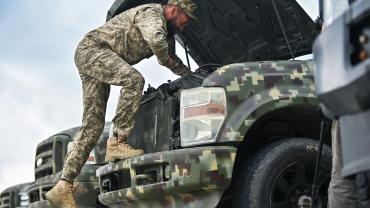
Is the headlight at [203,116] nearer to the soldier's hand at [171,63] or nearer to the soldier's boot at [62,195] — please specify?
the soldier's hand at [171,63]

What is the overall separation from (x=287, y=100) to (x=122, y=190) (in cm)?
121

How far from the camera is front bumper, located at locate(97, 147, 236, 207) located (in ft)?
13.2

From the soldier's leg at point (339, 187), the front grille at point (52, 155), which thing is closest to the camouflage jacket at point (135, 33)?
the front grille at point (52, 155)

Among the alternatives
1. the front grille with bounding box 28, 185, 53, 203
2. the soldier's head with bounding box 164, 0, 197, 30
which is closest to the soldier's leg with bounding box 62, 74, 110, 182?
the soldier's head with bounding box 164, 0, 197, 30

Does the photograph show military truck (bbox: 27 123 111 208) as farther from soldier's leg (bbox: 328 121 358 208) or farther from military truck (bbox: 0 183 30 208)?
soldier's leg (bbox: 328 121 358 208)

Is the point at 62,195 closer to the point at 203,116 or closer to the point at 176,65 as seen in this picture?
the point at 176,65

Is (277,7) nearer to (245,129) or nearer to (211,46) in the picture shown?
(211,46)

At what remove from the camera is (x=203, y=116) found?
416cm

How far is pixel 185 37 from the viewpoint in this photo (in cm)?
608

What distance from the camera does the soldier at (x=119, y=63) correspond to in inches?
195

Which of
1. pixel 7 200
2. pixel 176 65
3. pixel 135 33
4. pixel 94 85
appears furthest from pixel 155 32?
pixel 7 200

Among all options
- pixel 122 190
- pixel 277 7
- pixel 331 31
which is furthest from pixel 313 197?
pixel 277 7

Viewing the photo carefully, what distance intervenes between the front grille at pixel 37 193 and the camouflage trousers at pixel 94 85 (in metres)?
0.90

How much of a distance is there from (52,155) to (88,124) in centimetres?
133
